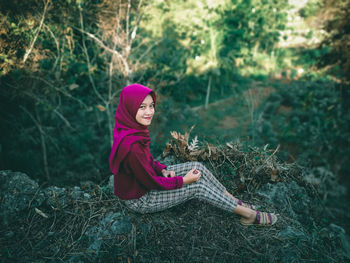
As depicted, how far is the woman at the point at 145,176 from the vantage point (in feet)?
6.67

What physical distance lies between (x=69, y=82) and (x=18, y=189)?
4.19 meters

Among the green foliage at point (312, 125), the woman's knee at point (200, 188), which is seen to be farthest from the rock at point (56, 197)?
the green foliage at point (312, 125)

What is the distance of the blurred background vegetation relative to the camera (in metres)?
4.98

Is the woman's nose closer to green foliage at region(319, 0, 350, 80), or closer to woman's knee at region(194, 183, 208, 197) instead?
woman's knee at region(194, 183, 208, 197)

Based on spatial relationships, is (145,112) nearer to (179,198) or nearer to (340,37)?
(179,198)

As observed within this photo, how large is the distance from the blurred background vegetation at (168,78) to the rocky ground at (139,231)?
4.12ft

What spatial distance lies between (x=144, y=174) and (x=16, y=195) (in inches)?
57.9

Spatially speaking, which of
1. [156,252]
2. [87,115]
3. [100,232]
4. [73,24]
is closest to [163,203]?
[156,252]

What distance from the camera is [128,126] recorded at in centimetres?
210

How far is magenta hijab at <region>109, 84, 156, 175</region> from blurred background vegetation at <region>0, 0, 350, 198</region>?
57.1 inches

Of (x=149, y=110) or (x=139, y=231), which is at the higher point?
(x=149, y=110)

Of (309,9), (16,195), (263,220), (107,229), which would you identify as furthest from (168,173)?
(309,9)

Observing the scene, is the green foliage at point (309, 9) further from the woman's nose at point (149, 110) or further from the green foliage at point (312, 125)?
the woman's nose at point (149, 110)

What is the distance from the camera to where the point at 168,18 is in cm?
980
